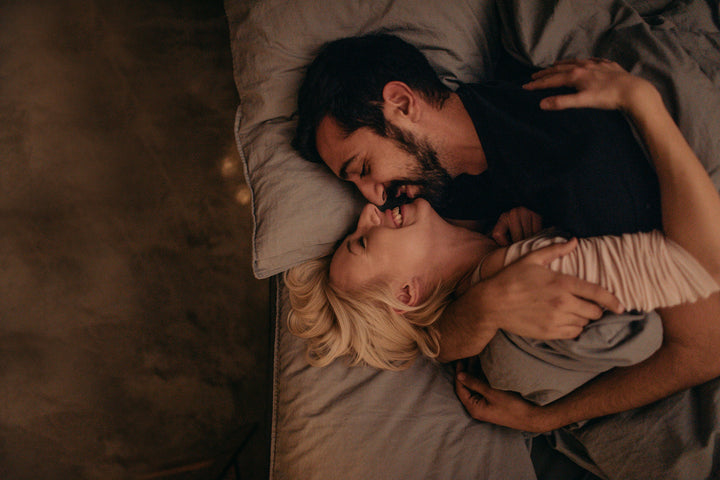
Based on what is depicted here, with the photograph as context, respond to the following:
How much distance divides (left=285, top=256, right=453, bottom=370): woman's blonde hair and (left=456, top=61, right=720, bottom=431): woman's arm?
9.9 inches

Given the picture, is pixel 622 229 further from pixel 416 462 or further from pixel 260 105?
pixel 260 105

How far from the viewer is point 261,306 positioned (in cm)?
180

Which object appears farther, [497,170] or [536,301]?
[497,170]

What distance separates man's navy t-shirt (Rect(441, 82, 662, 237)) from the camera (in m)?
0.90

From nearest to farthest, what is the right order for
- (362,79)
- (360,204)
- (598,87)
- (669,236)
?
(669,236) < (598,87) < (362,79) < (360,204)

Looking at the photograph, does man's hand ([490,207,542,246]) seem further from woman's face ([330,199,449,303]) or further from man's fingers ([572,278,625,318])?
man's fingers ([572,278,625,318])

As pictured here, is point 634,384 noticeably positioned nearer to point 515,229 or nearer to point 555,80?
point 515,229

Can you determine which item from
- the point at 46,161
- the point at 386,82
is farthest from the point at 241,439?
the point at 46,161

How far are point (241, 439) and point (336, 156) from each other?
1.15 meters

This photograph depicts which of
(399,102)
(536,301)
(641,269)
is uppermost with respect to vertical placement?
(399,102)

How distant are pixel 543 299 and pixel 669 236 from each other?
10.4 inches

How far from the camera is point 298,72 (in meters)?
1.26

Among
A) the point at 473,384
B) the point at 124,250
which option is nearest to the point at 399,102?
the point at 473,384

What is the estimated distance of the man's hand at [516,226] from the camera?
1.11 m
